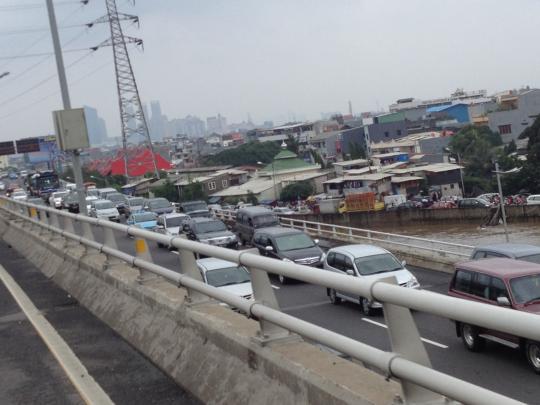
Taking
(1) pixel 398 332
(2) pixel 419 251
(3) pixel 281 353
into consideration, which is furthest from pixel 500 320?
(2) pixel 419 251

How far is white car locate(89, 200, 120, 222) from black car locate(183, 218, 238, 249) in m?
15.2

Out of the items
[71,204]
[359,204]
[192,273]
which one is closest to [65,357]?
[192,273]

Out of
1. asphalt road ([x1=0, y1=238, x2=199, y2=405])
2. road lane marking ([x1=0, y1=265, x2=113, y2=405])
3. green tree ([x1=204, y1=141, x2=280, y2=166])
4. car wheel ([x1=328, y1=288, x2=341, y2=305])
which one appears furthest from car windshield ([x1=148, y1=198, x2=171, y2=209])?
green tree ([x1=204, y1=141, x2=280, y2=166])

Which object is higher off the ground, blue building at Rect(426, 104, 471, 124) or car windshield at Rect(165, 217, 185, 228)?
blue building at Rect(426, 104, 471, 124)

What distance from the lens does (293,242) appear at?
2528 centimetres

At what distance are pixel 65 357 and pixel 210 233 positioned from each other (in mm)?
23749

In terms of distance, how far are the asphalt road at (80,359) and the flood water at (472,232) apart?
3966cm

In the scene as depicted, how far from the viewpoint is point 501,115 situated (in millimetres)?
117812

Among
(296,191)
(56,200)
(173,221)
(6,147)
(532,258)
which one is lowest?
(296,191)

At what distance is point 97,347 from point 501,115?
11764cm

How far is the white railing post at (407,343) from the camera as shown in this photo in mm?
3352

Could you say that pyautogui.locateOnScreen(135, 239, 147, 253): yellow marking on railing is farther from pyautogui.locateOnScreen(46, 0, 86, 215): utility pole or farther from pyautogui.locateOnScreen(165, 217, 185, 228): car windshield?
pyautogui.locateOnScreen(165, 217, 185, 228): car windshield

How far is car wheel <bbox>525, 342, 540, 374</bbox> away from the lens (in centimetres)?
461

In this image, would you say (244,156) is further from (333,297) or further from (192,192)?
(333,297)
